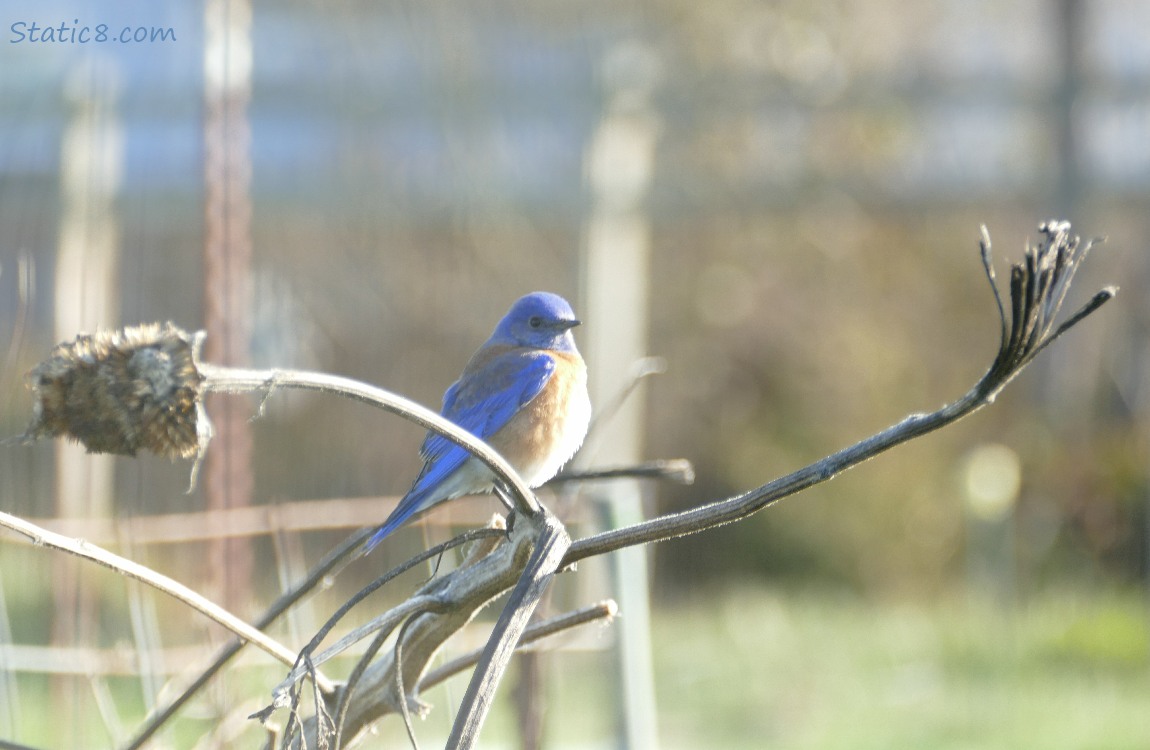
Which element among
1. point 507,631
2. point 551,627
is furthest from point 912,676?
point 507,631

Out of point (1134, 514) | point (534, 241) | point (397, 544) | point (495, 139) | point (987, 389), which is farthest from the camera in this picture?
point (1134, 514)

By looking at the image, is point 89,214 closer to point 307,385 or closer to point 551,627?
point 551,627

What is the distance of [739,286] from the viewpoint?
8.45 meters

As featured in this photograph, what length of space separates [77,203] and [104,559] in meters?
4.34

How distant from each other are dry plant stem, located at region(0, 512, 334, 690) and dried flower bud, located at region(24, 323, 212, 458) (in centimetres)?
10

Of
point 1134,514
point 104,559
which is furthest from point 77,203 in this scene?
point 1134,514

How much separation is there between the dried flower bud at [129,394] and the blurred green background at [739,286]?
2.82 m

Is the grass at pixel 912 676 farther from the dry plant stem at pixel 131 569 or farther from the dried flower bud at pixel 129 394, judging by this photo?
the dried flower bud at pixel 129 394

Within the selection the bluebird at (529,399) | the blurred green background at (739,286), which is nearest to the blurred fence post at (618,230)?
the blurred green background at (739,286)

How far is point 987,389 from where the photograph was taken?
0.91m

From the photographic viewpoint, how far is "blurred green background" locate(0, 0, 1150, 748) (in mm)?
5016

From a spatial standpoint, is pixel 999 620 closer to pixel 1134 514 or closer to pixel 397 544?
pixel 1134 514

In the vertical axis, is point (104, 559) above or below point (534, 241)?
below

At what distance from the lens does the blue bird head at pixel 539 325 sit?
3.10m
